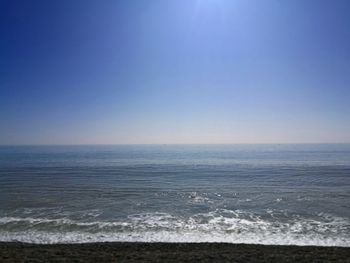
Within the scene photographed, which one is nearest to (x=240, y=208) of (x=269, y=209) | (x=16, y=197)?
(x=269, y=209)

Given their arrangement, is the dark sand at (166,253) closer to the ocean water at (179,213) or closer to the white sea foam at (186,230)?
the white sea foam at (186,230)

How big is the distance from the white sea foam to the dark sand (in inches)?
69.1

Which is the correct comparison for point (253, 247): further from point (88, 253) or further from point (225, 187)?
point (225, 187)

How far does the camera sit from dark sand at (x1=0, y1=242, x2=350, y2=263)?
12500 mm

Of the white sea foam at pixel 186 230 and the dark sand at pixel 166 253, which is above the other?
Answer: the dark sand at pixel 166 253

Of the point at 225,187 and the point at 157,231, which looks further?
the point at 225,187

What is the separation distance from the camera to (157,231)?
18.8 meters

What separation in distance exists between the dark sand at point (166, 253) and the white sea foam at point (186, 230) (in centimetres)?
176

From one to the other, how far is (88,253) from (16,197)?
2000 centimetres

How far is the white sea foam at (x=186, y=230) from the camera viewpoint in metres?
17.1

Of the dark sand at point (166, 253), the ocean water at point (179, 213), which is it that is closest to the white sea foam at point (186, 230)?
the ocean water at point (179, 213)

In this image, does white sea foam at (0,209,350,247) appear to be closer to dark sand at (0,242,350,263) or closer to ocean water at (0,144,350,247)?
ocean water at (0,144,350,247)

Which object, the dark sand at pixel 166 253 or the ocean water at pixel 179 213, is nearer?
the dark sand at pixel 166 253

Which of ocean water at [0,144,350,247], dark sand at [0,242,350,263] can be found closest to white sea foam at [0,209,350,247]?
ocean water at [0,144,350,247]
